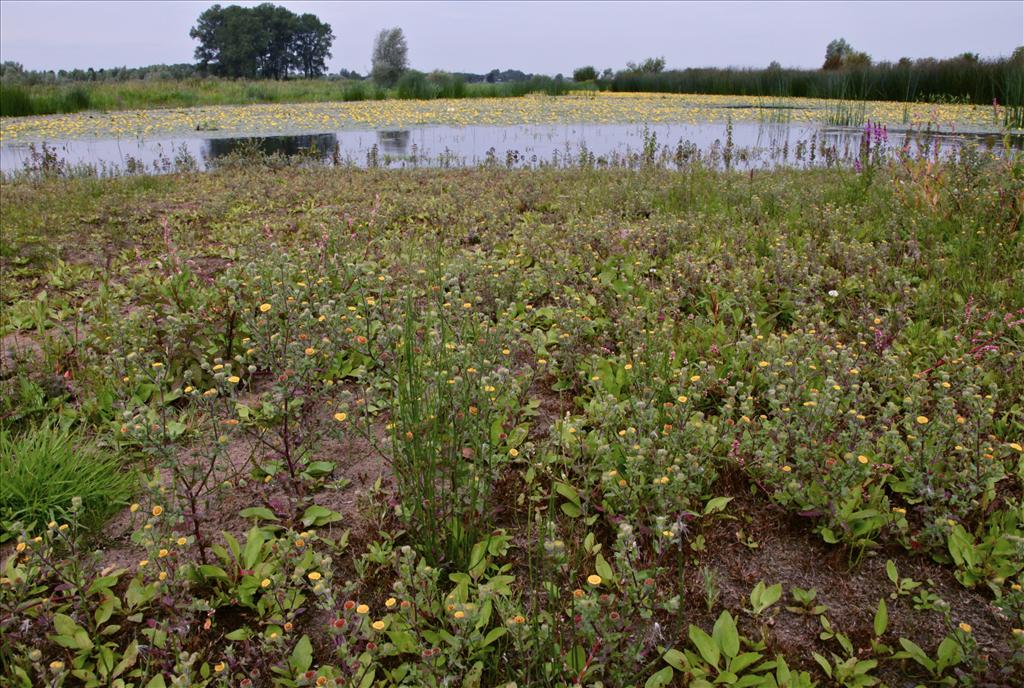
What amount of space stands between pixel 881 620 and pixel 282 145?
14130mm

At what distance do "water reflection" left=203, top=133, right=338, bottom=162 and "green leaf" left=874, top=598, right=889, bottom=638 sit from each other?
10.9 metres

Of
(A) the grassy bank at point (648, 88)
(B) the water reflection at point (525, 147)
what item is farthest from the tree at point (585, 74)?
(B) the water reflection at point (525, 147)

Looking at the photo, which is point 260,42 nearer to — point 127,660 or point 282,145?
→ point 282,145

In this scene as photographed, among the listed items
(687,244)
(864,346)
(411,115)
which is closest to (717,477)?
(864,346)

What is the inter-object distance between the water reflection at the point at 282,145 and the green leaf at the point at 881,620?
35.7 ft

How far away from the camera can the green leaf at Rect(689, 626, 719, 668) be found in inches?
83.0

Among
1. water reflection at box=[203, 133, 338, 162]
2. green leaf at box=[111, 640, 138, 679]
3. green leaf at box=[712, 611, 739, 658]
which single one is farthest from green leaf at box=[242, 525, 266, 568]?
water reflection at box=[203, 133, 338, 162]

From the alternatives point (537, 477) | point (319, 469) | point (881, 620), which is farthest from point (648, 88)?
point (881, 620)

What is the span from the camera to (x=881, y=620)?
2.21 meters

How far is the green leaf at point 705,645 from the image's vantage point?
6.92 ft

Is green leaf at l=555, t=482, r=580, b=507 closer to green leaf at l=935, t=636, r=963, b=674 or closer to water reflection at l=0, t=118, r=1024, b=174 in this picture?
green leaf at l=935, t=636, r=963, b=674

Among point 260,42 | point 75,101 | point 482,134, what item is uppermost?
point 260,42

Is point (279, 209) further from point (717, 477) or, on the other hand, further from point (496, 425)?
point (717, 477)

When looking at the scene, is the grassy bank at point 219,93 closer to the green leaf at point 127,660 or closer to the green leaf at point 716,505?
the green leaf at point 127,660
